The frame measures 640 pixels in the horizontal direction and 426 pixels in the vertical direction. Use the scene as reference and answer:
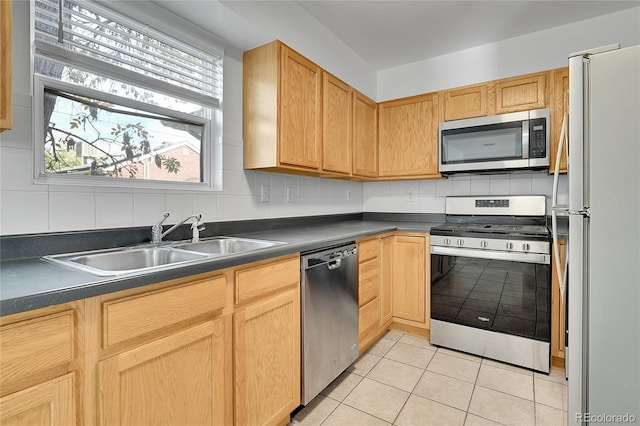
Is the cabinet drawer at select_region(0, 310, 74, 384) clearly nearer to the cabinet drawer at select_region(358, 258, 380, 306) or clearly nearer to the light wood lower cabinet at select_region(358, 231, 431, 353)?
the cabinet drawer at select_region(358, 258, 380, 306)

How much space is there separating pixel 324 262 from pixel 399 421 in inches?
35.6

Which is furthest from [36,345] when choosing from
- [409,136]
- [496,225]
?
[409,136]

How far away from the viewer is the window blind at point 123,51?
1.37 m

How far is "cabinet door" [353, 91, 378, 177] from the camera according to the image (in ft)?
9.36

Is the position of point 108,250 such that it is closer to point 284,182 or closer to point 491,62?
point 284,182

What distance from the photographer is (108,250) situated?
1.44 metres

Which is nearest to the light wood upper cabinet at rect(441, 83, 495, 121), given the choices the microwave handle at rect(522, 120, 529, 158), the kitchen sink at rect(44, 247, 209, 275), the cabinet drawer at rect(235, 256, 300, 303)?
the microwave handle at rect(522, 120, 529, 158)

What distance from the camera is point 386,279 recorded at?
264 centimetres

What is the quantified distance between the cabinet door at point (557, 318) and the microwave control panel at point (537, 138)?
71 cm

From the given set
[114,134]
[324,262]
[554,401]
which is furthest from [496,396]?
[114,134]

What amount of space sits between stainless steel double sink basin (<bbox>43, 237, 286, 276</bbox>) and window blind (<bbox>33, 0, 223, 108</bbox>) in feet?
Result: 2.80

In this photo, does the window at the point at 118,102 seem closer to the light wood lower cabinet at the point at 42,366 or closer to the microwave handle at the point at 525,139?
the light wood lower cabinet at the point at 42,366

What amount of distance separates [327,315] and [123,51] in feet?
5.78

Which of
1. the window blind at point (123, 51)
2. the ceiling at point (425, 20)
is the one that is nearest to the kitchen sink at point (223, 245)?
the window blind at point (123, 51)
